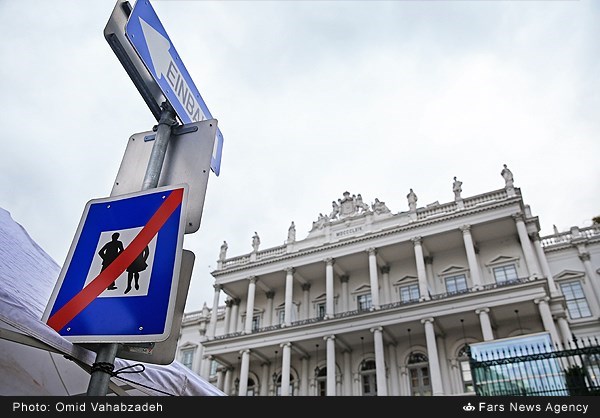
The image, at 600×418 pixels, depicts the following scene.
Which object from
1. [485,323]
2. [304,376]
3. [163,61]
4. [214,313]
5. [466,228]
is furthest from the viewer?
[214,313]

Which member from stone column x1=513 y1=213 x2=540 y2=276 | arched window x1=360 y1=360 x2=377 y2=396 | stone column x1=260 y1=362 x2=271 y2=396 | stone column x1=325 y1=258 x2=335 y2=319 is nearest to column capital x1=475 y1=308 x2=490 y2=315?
stone column x1=513 y1=213 x2=540 y2=276

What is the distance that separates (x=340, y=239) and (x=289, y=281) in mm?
4244

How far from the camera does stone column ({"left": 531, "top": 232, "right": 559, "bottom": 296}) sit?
22.8 m

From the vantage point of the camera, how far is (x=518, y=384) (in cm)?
1164

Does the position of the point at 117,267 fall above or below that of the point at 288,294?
below

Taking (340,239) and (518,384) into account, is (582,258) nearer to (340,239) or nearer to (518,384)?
(340,239)

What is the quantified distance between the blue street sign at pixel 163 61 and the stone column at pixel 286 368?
23.9 meters

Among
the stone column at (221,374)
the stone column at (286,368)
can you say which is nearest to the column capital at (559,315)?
the stone column at (286,368)

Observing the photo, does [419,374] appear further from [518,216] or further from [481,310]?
[518,216]

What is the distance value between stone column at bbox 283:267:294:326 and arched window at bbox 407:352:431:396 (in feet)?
24.2

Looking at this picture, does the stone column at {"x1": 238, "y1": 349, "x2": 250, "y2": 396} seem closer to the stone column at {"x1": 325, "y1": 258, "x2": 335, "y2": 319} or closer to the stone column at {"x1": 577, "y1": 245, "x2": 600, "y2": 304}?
the stone column at {"x1": 325, "y1": 258, "x2": 335, "y2": 319}

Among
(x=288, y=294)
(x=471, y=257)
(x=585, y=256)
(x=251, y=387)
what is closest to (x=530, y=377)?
(x=471, y=257)

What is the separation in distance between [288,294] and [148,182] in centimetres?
2598

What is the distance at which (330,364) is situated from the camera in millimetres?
24312
